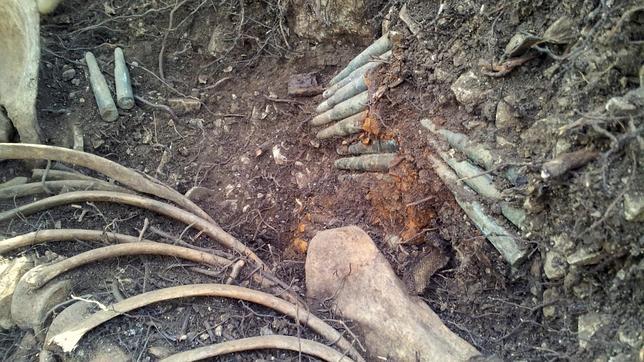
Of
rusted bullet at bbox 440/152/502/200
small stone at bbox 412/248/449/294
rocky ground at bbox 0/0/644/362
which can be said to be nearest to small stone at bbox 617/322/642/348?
rocky ground at bbox 0/0/644/362

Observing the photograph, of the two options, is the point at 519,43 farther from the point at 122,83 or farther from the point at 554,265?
the point at 122,83

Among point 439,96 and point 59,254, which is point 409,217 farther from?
point 59,254

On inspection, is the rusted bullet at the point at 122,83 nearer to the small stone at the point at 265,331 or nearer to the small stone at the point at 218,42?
the small stone at the point at 218,42

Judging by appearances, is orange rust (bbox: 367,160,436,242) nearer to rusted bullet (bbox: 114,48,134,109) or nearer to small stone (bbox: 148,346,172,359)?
small stone (bbox: 148,346,172,359)

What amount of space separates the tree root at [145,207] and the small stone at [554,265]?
1.68 m

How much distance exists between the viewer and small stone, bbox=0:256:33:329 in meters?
3.06

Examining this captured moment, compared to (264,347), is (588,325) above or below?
above

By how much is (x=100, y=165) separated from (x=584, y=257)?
3.11 m

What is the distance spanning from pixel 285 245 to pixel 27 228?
170 centimetres

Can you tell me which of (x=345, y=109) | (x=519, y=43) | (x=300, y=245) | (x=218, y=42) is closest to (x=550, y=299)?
(x=519, y=43)

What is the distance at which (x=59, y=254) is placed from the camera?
3.35 metres

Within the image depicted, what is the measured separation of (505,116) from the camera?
2861mm

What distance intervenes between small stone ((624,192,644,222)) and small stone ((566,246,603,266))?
0.25 m

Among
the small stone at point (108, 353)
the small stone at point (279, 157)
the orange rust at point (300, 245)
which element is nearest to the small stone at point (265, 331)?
the small stone at point (108, 353)
